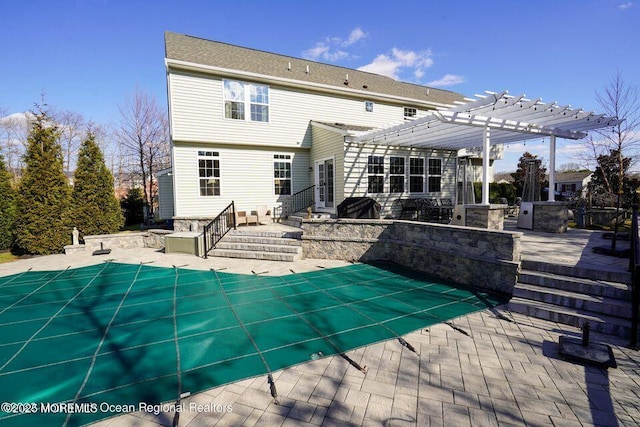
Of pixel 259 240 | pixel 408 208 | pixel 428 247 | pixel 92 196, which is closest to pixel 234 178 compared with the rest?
pixel 259 240

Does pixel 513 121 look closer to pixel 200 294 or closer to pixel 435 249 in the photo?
pixel 435 249

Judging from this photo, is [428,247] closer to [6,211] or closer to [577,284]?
[577,284]

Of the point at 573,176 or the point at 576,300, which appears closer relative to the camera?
the point at 576,300

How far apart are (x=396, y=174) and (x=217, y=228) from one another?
24.3 ft

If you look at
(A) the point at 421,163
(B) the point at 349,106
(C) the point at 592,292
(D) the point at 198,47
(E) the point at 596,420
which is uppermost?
(D) the point at 198,47

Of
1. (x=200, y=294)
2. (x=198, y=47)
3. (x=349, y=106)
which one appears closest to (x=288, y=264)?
(x=200, y=294)

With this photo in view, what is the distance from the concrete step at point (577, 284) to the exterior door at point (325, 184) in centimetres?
714

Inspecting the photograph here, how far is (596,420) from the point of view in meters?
2.51

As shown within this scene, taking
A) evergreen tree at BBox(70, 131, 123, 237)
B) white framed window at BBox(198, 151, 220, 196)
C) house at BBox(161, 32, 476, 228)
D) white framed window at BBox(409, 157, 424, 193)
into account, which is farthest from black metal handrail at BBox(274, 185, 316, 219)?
evergreen tree at BBox(70, 131, 123, 237)

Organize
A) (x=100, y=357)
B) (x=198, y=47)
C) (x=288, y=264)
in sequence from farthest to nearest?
(x=198, y=47) < (x=288, y=264) < (x=100, y=357)

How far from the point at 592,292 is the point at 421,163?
8570 millimetres

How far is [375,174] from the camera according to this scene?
37.5 feet

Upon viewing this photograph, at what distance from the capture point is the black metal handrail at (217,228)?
908 cm

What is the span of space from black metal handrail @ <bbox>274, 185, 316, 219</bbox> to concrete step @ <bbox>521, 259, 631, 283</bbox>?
8.58 meters
